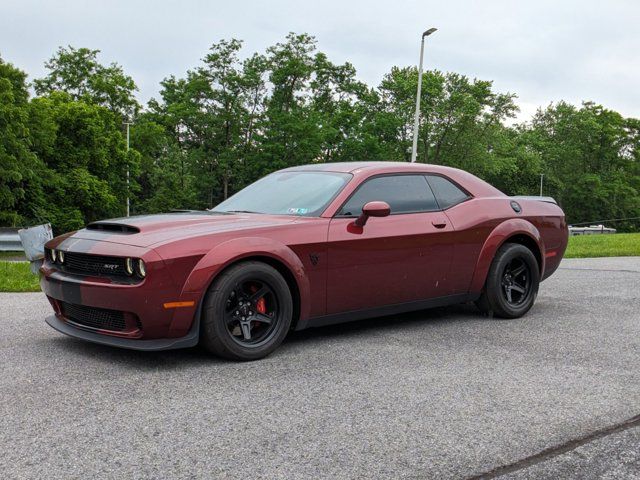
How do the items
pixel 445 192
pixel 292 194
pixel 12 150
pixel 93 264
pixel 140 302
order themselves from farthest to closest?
1. pixel 12 150
2. pixel 445 192
3. pixel 292 194
4. pixel 93 264
5. pixel 140 302

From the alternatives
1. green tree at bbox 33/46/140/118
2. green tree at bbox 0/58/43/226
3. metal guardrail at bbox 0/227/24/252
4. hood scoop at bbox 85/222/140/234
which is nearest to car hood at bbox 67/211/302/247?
hood scoop at bbox 85/222/140/234

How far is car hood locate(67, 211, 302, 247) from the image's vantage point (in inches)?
172

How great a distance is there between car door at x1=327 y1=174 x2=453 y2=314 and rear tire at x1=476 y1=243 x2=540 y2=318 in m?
0.60

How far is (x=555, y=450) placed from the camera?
296 cm

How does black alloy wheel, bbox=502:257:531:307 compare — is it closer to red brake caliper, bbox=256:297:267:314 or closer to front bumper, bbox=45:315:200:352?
red brake caliper, bbox=256:297:267:314

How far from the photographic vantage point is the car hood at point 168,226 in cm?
437

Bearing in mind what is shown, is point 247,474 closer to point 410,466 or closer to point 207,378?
point 410,466

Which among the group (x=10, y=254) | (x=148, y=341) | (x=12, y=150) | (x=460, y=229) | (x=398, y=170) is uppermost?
(x=12, y=150)

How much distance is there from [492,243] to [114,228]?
3291mm

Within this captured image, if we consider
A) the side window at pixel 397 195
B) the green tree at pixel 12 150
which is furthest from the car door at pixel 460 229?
the green tree at pixel 12 150

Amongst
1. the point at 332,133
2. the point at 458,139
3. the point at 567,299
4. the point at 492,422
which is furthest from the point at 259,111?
the point at 492,422

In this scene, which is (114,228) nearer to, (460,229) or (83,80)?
(460,229)

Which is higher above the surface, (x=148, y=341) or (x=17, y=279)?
(x=148, y=341)

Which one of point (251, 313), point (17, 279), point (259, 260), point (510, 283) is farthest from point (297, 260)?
point (17, 279)
